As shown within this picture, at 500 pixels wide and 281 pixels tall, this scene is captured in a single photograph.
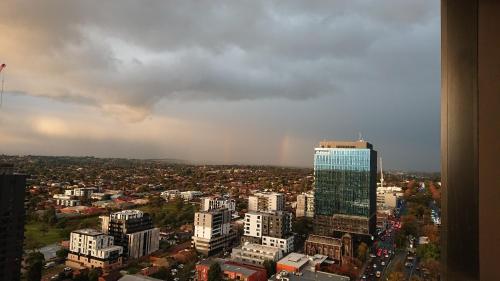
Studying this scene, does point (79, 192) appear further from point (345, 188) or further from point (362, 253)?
point (362, 253)

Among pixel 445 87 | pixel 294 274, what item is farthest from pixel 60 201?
pixel 445 87


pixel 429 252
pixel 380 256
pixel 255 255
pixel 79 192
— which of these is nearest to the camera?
pixel 429 252

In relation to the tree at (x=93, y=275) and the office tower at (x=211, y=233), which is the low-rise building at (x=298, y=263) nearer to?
the office tower at (x=211, y=233)

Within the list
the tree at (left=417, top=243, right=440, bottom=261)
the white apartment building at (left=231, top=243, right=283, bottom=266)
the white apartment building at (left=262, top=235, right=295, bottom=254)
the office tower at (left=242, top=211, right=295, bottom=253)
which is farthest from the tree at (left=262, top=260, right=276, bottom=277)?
the tree at (left=417, top=243, right=440, bottom=261)

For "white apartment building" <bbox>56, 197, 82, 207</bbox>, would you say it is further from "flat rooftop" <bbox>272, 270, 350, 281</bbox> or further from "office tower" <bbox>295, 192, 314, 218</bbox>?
"flat rooftop" <bbox>272, 270, 350, 281</bbox>

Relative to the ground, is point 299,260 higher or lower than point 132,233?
lower

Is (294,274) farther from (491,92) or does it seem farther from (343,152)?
(491,92)

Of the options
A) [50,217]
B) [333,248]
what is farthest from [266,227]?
[50,217]

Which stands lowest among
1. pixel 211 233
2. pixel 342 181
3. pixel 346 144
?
pixel 211 233
